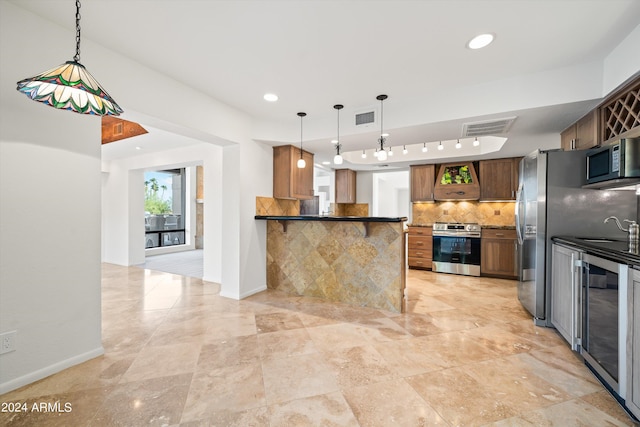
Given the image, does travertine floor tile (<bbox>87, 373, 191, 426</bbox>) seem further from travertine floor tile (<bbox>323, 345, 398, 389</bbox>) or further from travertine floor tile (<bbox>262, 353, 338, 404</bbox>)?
travertine floor tile (<bbox>323, 345, 398, 389</bbox>)

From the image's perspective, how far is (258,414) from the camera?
1636mm

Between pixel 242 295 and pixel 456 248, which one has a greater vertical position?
pixel 456 248

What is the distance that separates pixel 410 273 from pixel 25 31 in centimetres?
575

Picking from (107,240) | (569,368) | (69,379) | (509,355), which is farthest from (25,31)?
(107,240)

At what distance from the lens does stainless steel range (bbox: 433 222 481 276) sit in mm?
5172

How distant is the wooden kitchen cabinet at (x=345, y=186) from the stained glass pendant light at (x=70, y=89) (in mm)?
5890

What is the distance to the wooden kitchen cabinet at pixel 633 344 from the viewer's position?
60.7 inches

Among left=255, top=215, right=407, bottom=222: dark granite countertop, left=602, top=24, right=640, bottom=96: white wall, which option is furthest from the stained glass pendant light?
left=602, top=24, right=640, bottom=96: white wall

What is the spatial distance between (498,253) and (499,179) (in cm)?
144

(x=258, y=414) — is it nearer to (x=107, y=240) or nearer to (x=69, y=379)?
(x=69, y=379)

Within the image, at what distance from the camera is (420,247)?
5660mm

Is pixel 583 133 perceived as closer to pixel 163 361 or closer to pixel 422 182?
pixel 422 182

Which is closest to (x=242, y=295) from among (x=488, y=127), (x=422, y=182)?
(x=488, y=127)

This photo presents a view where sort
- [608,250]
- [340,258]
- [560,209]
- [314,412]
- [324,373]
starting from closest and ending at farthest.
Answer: [314,412]
[608,250]
[324,373]
[560,209]
[340,258]
